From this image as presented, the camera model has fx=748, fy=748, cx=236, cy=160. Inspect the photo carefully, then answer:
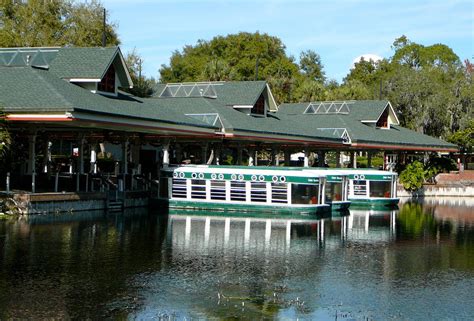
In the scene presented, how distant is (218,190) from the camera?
4259 centimetres

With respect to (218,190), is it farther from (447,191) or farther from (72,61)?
(447,191)

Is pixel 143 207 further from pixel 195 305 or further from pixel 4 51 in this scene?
pixel 195 305

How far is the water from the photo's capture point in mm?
17297

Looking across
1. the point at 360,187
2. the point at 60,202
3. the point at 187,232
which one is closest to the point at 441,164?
the point at 360,187

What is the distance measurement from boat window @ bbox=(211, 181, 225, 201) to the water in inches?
217

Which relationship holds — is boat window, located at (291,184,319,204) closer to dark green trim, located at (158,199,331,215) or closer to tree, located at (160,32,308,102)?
dark green trim, located at (158,199,331,215)

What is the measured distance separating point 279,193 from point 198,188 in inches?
197

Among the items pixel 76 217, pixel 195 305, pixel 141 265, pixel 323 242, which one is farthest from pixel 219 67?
pixel 195 305

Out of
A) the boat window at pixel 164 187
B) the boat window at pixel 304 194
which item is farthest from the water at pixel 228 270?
the boat window at pixel 164 187

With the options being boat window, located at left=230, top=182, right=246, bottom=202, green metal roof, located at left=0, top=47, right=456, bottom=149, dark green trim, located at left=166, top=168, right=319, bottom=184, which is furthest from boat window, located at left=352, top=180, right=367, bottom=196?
boat window, located at left=230, top=182, right=246, bottom=202

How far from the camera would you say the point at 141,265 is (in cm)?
2292

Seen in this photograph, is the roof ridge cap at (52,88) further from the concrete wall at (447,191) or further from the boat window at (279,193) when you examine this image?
the concrete wall at (447,191)

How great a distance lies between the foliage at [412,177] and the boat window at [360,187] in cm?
1791

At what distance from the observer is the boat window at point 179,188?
1715 inches
